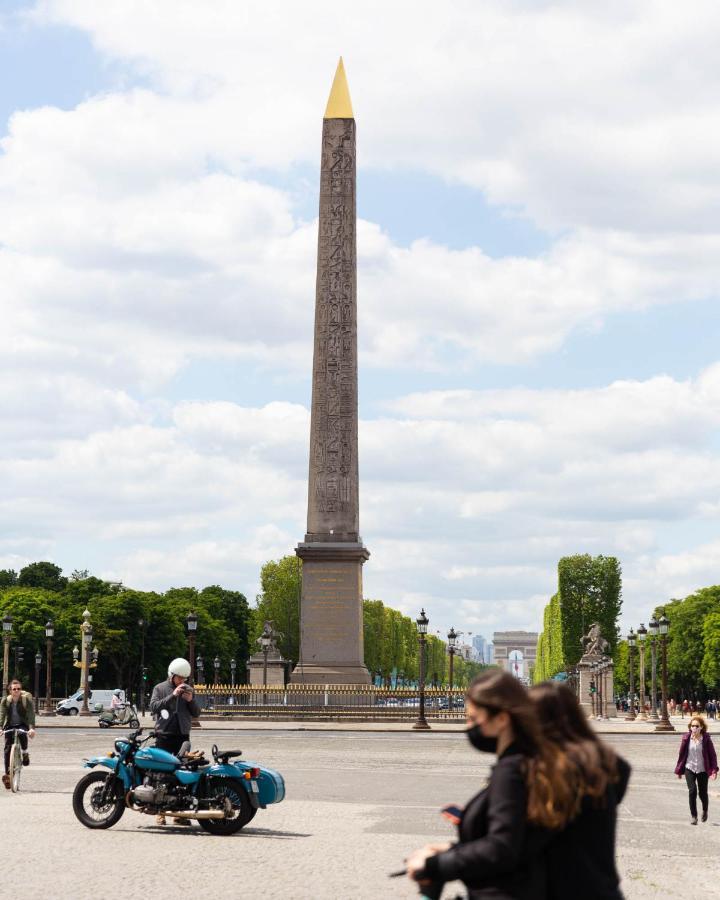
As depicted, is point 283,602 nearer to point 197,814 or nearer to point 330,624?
point 330,624

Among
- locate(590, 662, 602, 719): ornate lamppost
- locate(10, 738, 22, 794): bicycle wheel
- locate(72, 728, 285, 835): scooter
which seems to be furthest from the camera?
locate(590, 662, 602, 719): ornate lamppost

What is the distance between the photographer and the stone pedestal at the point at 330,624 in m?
52.2

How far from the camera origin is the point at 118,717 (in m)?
53.1

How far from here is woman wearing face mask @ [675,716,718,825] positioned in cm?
1745

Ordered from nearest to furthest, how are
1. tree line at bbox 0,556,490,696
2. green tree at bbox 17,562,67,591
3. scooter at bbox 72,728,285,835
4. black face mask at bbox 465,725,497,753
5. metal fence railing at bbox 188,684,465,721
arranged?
black face mask at bbox 465,725,497,753 → scooter at bbox 72,728,285,835 → metal fence railing at bbox 188,684,465,721 → tree line at bbox 0,556,490,696 → green tree at bbox 17,562,67,591

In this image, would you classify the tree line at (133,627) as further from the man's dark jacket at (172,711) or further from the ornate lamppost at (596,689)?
the man's dark jacket at (172,711)

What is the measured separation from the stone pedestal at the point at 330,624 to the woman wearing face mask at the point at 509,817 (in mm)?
47146

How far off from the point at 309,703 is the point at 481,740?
1882 inches

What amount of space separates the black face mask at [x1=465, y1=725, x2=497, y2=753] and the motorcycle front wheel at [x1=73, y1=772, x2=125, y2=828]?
10619 millimetres

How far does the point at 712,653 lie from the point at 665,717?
171 feet

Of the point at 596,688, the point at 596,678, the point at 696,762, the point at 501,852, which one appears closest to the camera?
the point at 501,852

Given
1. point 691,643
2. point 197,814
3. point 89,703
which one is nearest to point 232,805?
point 197,814

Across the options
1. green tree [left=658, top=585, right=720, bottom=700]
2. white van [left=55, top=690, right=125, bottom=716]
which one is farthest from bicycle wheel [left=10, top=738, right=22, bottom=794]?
green tree [left=658, top=585, right=720, bottom=700]

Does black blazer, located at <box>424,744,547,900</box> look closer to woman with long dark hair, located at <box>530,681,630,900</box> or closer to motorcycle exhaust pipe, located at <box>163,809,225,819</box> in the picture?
woman with long dark hair, located at <box>530,681,630,900</box>
